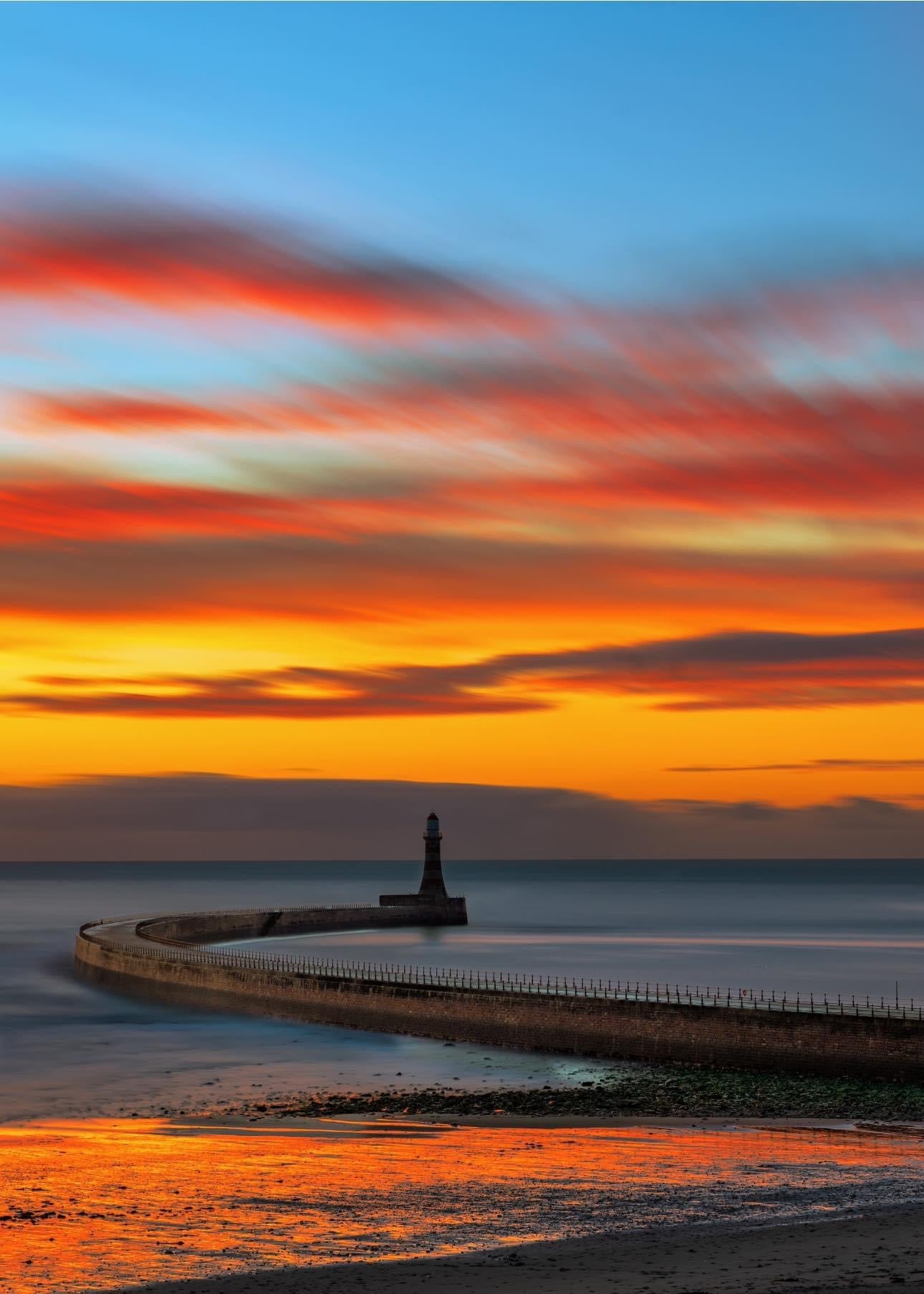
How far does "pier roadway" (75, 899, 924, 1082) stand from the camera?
4794cm

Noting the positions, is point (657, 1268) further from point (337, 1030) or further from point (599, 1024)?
point (337, 1030)

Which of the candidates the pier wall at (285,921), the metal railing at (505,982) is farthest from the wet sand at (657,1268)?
A: the pier wall at (285,921)

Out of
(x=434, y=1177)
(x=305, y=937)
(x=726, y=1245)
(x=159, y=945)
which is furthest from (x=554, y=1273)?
(x=305, y=937)

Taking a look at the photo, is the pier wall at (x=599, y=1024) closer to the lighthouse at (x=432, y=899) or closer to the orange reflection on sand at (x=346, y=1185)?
the orange reflection on sand at (x=346, y=1185)

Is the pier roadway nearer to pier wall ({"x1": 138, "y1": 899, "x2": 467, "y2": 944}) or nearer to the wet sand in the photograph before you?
pier wall ({"x1": 138, "y1": 899, "x2": 467, "y2": 944})

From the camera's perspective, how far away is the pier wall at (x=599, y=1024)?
155 feet

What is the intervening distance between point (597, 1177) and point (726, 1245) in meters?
7.76

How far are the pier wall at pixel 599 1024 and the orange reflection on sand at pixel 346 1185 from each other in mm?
9353

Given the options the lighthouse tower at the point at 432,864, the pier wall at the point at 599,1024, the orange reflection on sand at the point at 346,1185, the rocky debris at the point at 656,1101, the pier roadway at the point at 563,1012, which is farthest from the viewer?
the lighthouse tower at the point at 432,864

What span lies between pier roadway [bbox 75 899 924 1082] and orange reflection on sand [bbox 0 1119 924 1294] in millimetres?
9627

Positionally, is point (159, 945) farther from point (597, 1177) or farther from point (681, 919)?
point (681, 919)

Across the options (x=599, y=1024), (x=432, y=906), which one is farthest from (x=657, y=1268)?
(x=432, y=906)

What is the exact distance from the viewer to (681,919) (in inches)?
7323

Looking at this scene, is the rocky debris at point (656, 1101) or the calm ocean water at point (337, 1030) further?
the calm ocean water at point (337, 1030)
